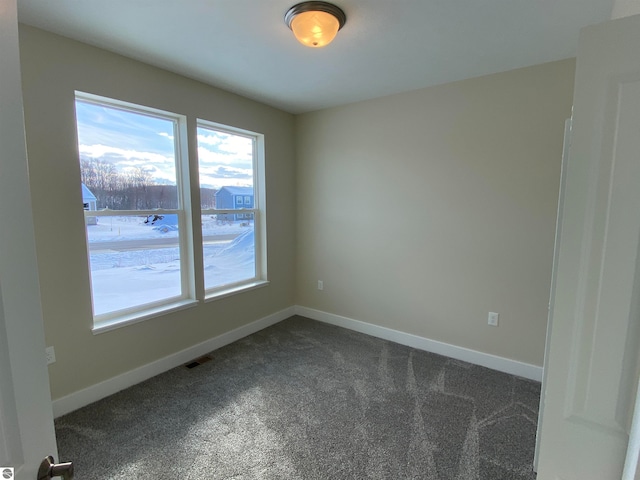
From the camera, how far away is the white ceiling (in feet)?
5.56

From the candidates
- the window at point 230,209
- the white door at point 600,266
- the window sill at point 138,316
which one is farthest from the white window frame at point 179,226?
the white door at point 600,266

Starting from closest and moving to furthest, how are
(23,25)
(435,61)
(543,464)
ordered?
(543,464)
(23,25)
(435,61)

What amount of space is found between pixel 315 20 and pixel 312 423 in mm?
2466

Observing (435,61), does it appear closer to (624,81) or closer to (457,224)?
(457,224)

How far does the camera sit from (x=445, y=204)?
9.47 ft

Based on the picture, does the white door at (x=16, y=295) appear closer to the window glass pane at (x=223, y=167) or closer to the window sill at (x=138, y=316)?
the window sill at (x=138, y=316)

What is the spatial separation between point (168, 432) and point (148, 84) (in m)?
2.53

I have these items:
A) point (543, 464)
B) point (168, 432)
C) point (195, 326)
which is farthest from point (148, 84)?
point (543, 464)

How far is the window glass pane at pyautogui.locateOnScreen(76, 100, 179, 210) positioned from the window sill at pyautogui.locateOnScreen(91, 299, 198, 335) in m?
0.88

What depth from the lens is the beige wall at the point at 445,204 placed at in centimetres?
247

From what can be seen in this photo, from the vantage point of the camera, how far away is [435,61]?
2.33 m

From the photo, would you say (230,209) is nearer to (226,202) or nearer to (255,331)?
(226,202)

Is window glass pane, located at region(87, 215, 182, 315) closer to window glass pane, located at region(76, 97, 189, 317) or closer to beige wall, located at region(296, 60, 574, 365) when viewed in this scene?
window glass pane, located at region(76, 97, 189, 317)

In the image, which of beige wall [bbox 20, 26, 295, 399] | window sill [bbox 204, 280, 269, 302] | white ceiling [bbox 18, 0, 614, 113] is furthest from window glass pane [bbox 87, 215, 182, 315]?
white ceiling [bbox 18, 0, 614, 113]
